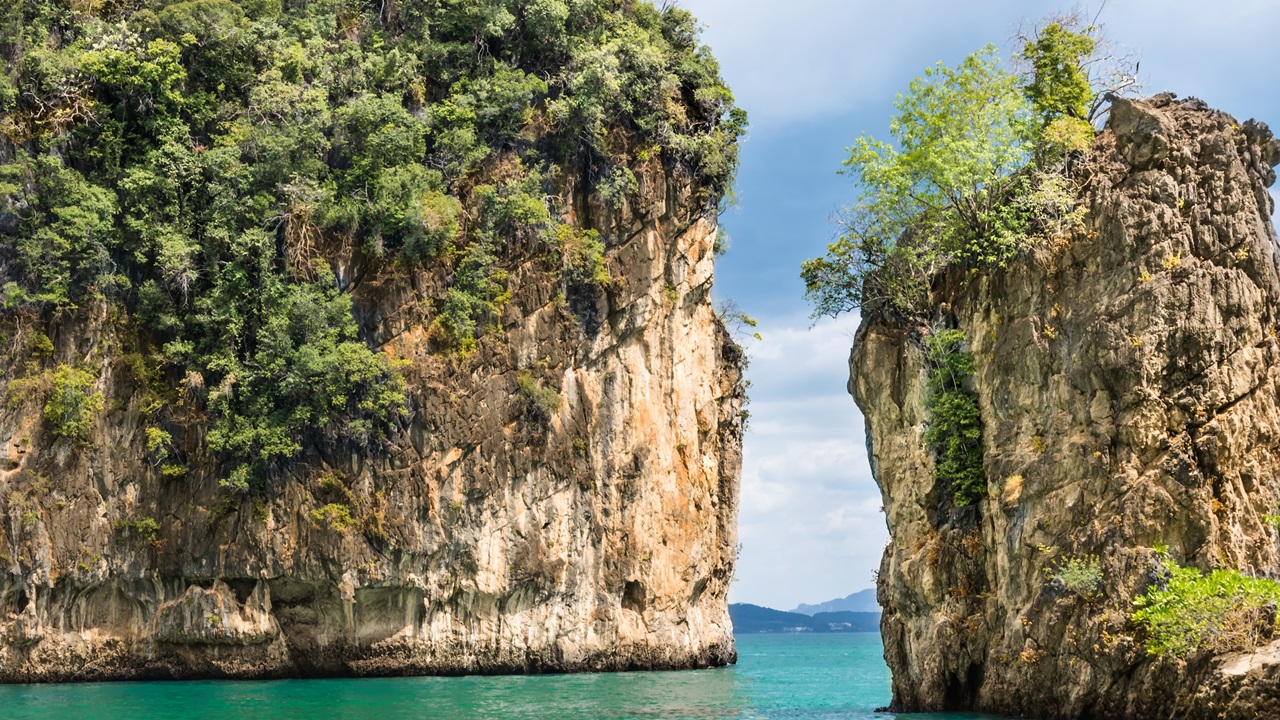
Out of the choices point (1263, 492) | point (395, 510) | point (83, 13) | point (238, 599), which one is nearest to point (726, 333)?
point (395, 510)

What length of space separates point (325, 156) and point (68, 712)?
1812cm

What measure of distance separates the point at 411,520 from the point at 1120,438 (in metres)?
22.8

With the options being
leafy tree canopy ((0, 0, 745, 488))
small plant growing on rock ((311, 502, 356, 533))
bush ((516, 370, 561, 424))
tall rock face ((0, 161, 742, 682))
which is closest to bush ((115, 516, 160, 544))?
tall rock face ((0, 161, 742, 682))

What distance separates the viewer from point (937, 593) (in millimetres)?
18703

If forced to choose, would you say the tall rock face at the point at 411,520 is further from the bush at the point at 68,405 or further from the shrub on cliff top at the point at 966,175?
the shrub on cliff top at the point at 966,175

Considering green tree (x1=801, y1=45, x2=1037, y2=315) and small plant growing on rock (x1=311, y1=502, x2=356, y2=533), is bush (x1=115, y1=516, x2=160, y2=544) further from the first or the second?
green tree (x1=801, y1=45, x2=1037, y2=315)

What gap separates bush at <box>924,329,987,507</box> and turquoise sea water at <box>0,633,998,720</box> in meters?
3.65

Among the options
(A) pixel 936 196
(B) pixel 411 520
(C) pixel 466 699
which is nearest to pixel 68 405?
(B) pixel 411 520

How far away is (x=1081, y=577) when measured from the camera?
15.8m

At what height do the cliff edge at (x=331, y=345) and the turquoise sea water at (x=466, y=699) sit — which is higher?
the cliff edge at (x=331, y=345)

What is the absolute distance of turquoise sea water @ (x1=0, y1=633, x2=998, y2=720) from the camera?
75.3 ft

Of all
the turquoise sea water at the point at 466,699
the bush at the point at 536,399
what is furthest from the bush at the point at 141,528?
the bush at the point at 536,399

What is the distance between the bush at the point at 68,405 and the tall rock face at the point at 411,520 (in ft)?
1.83

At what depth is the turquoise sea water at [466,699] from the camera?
22953mm
